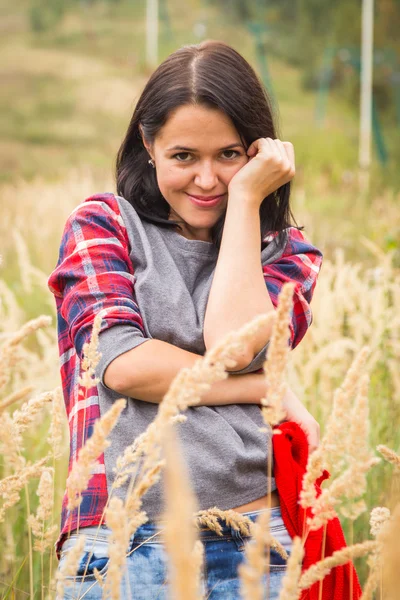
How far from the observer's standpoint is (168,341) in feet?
5.65

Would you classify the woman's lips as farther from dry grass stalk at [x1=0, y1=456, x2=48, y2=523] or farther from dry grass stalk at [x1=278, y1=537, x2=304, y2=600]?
dry grass stalk at [x1=278, y1=537, x2=304, y2=600]

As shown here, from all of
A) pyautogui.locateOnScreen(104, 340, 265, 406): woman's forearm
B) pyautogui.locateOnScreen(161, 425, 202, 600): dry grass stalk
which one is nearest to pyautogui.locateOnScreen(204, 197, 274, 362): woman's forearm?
pyautogui.locateOnScreen(104, 340, 265, 406): woman's forearm

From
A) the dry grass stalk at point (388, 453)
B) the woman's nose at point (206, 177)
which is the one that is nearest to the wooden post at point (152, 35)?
the woman's nose at point (206, 177)

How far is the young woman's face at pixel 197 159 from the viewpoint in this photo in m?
1.81

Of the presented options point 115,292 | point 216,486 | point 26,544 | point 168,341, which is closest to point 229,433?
point 216,486

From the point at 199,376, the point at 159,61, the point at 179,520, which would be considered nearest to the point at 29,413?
the point at 199,376

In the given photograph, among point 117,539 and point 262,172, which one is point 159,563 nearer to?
point 117,539

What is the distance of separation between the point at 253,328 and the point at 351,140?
528 inches

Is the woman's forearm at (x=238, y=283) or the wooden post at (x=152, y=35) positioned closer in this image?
the woman's forearm at (x=238, y=283)

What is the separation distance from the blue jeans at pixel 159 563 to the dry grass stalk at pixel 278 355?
2.37 ft

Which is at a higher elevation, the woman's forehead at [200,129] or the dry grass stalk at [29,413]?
the woman's forehead at [200,129]

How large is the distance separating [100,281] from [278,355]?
82 cm

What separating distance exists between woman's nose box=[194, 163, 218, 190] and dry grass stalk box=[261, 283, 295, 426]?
0.96m

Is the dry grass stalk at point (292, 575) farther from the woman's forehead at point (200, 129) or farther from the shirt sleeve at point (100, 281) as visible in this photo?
the woman's forehead at point (200, 129)
